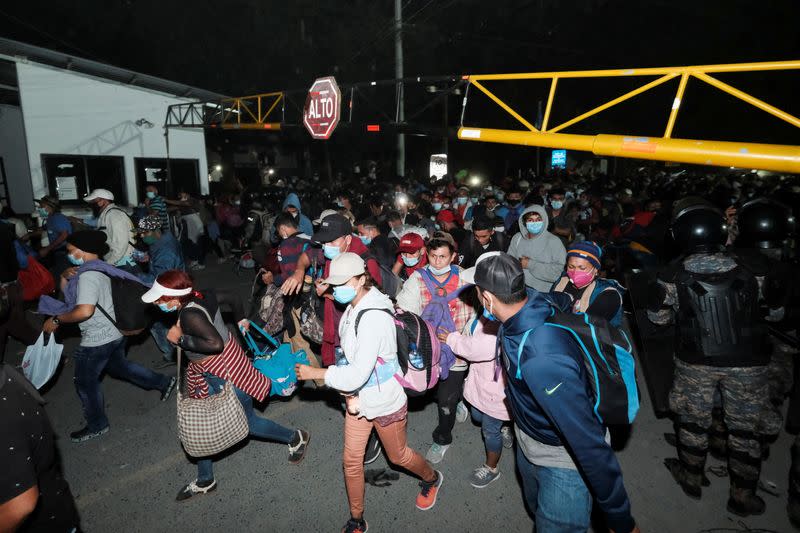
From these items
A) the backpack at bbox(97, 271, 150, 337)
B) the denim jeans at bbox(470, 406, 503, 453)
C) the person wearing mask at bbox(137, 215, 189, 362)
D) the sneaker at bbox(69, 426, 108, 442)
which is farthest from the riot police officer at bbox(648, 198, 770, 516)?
the person wearing mask at bbox(137, 215, 189, 362)

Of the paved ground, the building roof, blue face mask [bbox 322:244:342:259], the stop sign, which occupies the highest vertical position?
the building roof

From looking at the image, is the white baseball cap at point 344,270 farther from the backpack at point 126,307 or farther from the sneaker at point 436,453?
the backpack at point 126,307

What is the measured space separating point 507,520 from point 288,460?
210 centimetres

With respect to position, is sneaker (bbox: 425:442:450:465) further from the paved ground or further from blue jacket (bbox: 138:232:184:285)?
blue jacket (bbox: 138:232:184:285)

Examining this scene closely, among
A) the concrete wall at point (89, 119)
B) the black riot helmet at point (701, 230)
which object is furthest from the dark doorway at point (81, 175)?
the black riot helmet at point (701, 230)

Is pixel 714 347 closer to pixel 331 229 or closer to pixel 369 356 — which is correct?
pixel 369 356

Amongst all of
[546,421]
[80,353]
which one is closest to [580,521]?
[546,421]

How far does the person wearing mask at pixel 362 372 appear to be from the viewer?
268 centimetres

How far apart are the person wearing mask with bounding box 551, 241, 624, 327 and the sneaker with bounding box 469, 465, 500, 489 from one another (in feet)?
5.37

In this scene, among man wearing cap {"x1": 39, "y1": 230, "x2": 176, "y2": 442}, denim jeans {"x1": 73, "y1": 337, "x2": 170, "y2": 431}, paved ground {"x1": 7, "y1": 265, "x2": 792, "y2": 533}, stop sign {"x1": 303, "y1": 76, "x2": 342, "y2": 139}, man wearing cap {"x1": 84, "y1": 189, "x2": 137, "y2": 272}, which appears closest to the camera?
paved ground {"x1": 7, "y1": 265, "x2": 792, "y2": 533}

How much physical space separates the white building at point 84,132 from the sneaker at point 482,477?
15425 millimetres

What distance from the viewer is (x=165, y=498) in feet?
12.0

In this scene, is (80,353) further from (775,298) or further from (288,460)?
(775,298)

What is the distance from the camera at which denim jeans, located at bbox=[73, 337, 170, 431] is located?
416 cm
